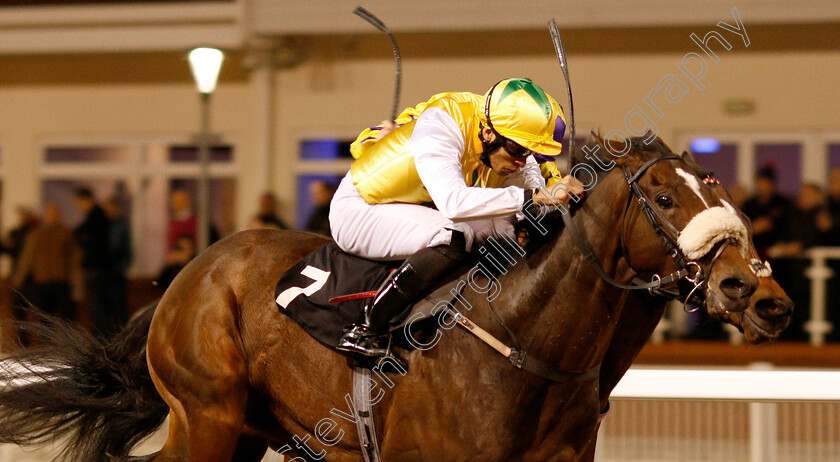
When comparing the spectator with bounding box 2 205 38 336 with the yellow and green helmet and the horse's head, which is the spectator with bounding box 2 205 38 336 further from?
the horse's head

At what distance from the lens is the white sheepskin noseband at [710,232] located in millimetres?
2457

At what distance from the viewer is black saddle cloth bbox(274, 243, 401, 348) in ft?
9.89

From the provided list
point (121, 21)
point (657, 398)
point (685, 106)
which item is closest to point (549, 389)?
point (657, 398)

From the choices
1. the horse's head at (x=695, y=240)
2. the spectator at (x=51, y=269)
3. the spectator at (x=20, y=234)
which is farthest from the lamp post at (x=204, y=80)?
the horse's head at (x=695, y=240)

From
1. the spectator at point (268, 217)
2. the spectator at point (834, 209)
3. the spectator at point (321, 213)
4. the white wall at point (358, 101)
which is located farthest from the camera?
the white wall at point (358, 101)

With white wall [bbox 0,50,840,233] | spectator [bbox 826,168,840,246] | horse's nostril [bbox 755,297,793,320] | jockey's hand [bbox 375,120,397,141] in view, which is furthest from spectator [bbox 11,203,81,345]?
horse's nostril [bbox 755,297,793,320]

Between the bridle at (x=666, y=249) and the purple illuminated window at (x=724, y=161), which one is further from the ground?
→ the purple illuminated window at (x=724, y=161)

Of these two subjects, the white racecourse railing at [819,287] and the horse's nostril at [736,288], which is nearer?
the horse's nostril at [736,288]

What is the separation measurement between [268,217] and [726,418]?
3.76 metres

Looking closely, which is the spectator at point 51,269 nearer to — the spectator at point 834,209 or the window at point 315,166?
the window at point 315,166

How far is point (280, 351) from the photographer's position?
316cm

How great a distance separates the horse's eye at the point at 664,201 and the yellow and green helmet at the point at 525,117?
14.1 inches

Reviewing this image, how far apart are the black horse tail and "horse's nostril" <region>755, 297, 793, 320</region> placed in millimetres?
2283

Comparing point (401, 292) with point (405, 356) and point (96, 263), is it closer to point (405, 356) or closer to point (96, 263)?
point (405, 356)
